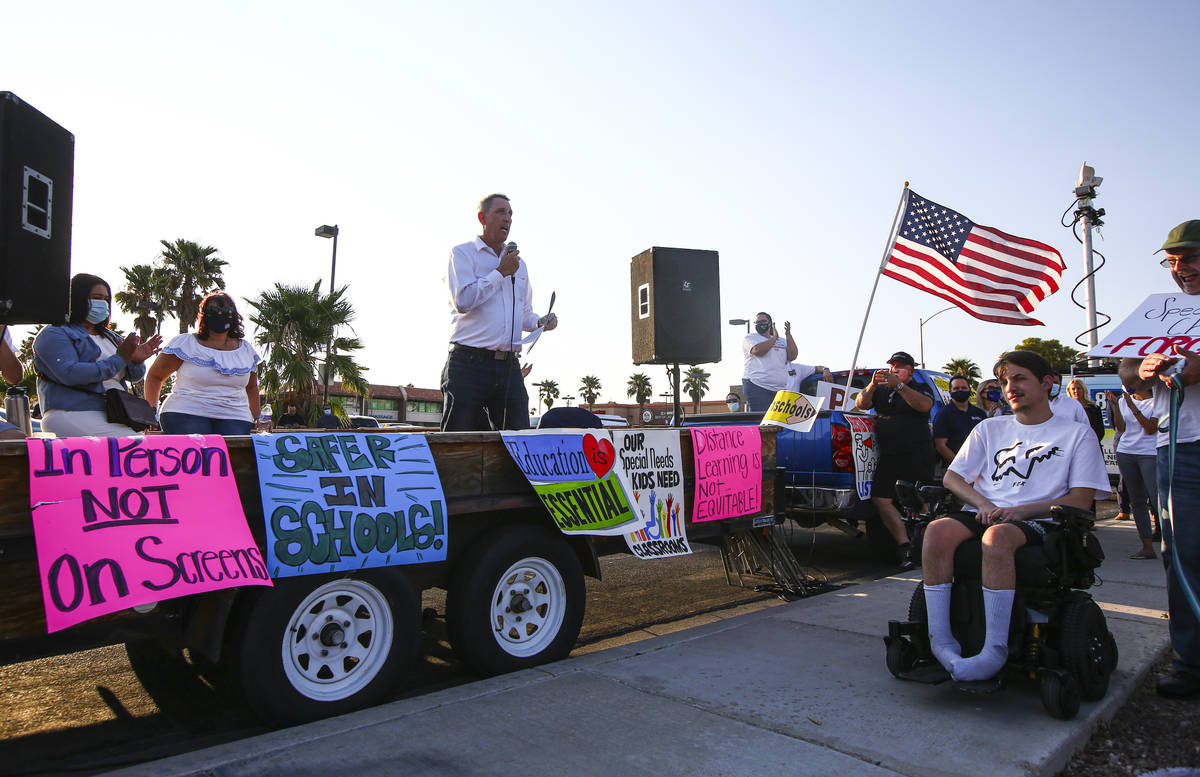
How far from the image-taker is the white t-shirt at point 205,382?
3.91 metres

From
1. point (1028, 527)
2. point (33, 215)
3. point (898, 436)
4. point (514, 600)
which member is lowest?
point (514, 600)

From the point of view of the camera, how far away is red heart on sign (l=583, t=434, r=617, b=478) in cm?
409

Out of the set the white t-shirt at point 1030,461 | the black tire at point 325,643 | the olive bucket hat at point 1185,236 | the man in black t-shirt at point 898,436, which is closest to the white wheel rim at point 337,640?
the black tire at point 325,643

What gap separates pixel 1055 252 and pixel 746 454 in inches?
219

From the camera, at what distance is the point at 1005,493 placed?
11.6ft

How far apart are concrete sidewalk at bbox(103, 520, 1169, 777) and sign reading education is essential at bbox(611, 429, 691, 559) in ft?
1.87

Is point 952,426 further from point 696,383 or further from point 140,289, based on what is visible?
point 696,383

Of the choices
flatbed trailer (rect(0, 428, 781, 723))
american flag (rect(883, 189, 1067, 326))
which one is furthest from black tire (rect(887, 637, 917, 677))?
american flag (rect(883, 189, 1067, 326))

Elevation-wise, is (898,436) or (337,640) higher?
(898,436)

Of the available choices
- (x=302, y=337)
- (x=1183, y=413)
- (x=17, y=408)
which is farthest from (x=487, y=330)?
(x=302, y=337)

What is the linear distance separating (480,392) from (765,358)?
451 cm

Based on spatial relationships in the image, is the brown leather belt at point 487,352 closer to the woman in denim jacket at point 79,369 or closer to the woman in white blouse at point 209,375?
the woman in white blouse at point 209,375

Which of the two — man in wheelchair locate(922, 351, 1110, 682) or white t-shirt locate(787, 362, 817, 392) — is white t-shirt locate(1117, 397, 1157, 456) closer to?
white t-shirt locate(787, 362, 817, 392)

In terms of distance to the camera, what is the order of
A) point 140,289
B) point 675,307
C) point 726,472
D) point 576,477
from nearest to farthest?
point 576,477, point 726,472, point 675,307, point 140,289
